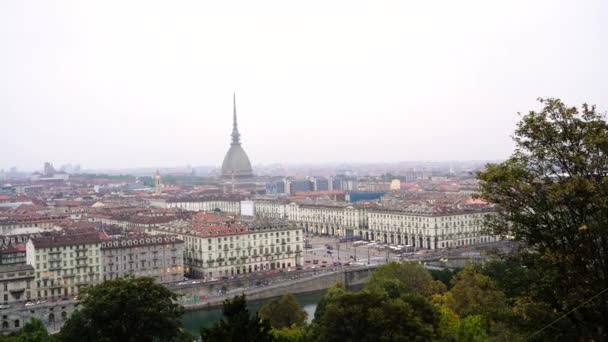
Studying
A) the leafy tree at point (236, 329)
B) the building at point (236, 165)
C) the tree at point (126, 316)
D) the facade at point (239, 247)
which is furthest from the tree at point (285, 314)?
the building at point (236, 165)

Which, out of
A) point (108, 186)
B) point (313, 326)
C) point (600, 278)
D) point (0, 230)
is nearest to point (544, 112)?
point (600, 278)

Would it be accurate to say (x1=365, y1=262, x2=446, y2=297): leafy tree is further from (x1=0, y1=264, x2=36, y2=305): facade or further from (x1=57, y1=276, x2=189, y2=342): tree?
(x1=0, y1=264, x2=36, y2=305): facade

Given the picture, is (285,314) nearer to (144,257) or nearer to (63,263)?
(144,257)

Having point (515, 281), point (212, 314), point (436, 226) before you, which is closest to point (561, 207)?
point (515, 281)

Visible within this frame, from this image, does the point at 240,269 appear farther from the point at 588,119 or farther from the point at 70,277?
the point at 588,119

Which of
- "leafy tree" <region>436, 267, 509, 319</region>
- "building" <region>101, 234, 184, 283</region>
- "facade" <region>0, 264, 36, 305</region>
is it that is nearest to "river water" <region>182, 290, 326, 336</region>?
"building" <region>101, 234, 184, 283</region>

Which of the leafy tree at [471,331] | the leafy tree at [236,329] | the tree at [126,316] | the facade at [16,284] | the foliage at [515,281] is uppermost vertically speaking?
the foliage at [515,281]

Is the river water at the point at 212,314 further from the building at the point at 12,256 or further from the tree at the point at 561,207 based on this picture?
the tree at the point at 561,207
